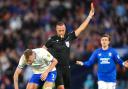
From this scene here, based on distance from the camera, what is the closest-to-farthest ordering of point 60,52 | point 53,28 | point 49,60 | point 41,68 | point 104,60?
point 49,60
point 41,68
point 60,52
point 104,60
point 53,28

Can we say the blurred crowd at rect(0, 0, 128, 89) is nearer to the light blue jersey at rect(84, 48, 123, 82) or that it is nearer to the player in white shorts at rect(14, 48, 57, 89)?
the light blue jersey at rect(84, 48, 123, 82)

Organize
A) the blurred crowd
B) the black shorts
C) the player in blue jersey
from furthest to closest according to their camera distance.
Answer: the blurred crowd < the player in blue jersey < the black shorts

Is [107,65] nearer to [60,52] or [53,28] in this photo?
[60,52]

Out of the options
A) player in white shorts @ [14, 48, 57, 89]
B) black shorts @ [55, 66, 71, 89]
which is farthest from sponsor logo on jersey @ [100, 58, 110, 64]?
player in white shorts @ [14, 48, 57, 89]

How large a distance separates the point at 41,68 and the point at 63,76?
108 centimetres

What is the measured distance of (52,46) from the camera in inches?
595

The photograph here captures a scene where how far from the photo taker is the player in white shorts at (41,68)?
13922 millimetres

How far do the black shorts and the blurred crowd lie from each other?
380cm

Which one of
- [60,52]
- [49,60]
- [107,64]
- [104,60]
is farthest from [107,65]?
[49,60]

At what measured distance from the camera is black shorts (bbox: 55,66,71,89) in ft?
49.1

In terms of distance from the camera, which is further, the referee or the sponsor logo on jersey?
the sponsor logo on jersey

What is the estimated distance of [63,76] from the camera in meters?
15.2

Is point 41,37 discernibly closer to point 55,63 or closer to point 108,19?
point 108,19

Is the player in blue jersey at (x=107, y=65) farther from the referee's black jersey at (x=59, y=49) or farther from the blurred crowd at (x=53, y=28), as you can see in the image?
the blurred crowd at (x=53, y=28)
